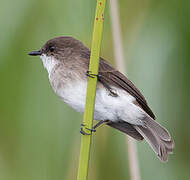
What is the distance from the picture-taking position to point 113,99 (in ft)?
6.13

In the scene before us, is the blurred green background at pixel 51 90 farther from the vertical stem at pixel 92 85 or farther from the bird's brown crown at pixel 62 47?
the vertical stem at pixel 92 85

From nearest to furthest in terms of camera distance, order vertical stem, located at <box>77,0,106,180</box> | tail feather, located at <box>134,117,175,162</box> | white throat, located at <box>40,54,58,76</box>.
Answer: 1. vertical stem, located at <box>77,0,106,180</box>
2. tail feather, located at <box>134,117,175,162</box>
3. white throat, located at <box>40,54,58,76</box>

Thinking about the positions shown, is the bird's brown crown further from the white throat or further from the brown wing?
the brown wing

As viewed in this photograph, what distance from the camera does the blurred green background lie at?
167 centimetres

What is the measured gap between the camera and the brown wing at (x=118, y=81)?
1.80 metres

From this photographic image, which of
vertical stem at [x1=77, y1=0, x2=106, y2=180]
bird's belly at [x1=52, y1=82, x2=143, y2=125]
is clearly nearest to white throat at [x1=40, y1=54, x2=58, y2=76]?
bird's belly at [x1=52, y1=82, x2=143, y2=125]

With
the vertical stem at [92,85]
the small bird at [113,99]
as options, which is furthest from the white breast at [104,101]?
the vertical stem at [92,85]

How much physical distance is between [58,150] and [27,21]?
59 centimetres

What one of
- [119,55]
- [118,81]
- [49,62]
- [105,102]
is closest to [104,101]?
[105,102]

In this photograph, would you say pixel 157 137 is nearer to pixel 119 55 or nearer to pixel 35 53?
pixel 119 55

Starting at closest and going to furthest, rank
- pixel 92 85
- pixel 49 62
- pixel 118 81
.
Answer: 1. pixel 92 85
2. pixel 118 81
3. pixel 49 62

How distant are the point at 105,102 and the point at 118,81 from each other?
121mm

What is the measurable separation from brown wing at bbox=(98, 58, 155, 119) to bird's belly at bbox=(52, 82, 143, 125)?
0.03 meters

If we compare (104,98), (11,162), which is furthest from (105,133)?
(11,162)
